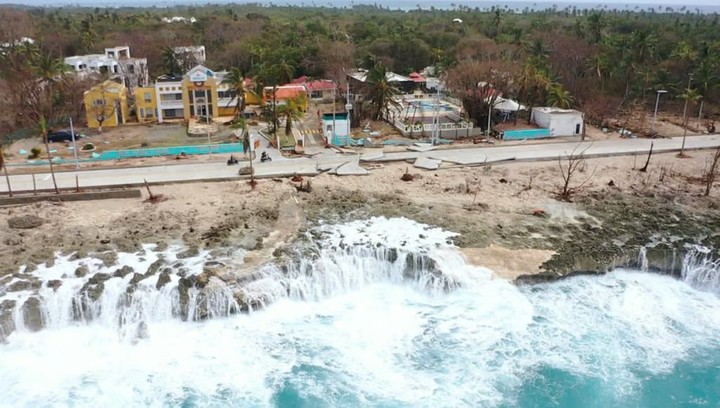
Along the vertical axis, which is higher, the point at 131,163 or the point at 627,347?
the point at 131,163

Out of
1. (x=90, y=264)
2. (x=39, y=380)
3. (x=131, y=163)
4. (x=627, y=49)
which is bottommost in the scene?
(x=39, y=380)

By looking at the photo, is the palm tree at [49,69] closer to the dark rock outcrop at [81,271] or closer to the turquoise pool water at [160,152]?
the turquoise pool water at [160,152]

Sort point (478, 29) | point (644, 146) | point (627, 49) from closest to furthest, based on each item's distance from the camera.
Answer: point (644, 146)
point (627, 49)
point (478, 29)

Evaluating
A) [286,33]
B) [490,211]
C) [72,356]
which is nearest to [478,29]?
[286,33]

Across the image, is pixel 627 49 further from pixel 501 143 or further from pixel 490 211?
pixel 490 211

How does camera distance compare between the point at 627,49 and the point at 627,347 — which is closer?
the point at 627,347

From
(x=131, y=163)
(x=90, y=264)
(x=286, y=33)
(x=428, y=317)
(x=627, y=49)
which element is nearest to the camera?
(x=428, y=317)

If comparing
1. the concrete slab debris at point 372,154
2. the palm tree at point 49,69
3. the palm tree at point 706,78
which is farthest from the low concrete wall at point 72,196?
the palm tree at point 706,78

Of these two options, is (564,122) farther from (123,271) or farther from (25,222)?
(25,222)

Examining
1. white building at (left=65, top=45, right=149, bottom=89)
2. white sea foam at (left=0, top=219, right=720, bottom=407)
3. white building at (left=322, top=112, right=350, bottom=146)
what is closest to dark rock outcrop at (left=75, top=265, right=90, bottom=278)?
white sea foam at (left=0, top=219, right=720, bottom=407)
